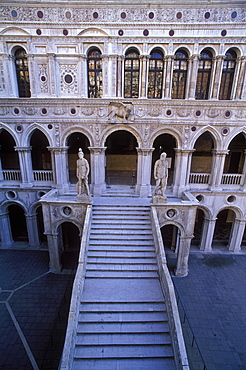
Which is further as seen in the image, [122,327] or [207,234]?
[207,234]

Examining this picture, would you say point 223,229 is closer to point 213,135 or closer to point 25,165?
point 213,135

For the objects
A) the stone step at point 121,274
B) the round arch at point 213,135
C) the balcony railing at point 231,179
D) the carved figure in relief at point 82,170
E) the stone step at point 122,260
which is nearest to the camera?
the stone step at point 121,274

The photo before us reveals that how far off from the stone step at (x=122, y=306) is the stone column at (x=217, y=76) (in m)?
12.7

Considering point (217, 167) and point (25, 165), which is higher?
point (217, 167)

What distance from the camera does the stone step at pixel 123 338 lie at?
7.59 meters

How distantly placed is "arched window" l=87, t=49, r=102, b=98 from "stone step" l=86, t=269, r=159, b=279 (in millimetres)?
10933

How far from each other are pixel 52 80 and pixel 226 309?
1686 cm

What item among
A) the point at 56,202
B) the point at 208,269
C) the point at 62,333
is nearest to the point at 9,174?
the point at 56,202

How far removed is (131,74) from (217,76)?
5.56m

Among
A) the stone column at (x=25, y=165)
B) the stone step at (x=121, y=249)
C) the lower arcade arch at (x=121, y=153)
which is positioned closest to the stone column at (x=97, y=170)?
the lower arcade arch at (x=121, y=153)

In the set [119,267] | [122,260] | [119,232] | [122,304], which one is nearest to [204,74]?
[119,232]

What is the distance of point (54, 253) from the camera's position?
13.5m

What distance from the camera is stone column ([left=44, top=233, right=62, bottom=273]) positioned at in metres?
13.3

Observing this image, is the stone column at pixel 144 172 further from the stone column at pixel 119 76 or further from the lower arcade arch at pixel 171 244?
the stone column at pixel 119 76
